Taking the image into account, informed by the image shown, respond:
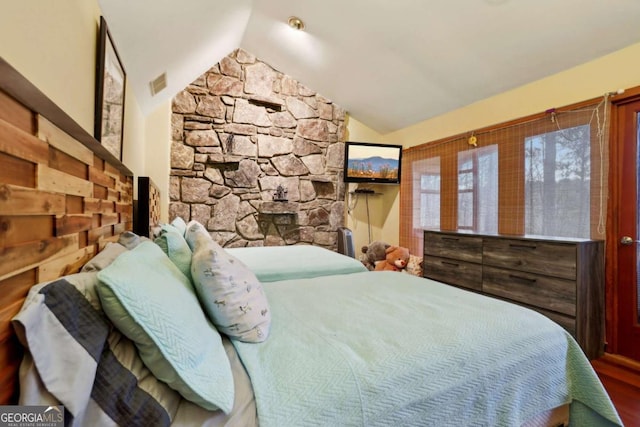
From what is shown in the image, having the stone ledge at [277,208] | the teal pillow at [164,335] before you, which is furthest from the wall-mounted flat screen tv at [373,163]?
the teal pillow at [164,335]

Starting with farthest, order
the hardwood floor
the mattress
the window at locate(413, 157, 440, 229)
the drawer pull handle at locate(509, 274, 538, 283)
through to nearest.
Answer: the window at locate(413, 157, 440, 229) < the drawer pull handle at locate(509, 274, 538, 283) < the mattress < the hardwood floor

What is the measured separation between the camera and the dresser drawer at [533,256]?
209cm

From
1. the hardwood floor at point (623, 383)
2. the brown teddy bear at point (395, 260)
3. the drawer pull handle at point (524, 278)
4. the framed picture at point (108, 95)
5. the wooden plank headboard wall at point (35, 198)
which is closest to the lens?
the wooden plank headboard wall at point (35, 198)

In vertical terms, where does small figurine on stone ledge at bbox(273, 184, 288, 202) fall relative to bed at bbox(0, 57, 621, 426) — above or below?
above

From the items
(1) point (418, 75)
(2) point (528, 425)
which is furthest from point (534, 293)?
(1) point (418, 75)

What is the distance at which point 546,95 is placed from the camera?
2637 mm

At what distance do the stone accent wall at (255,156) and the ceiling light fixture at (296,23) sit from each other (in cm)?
101

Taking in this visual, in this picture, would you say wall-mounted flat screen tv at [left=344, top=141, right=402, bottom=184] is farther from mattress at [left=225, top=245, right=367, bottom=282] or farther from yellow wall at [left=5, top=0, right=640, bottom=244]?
mattress at [left=225, top=245, right=367, bottom=282]

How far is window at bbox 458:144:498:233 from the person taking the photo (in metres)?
3.06

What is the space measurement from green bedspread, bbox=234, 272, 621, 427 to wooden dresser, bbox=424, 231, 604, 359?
1112 mm

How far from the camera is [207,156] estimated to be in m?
3.72

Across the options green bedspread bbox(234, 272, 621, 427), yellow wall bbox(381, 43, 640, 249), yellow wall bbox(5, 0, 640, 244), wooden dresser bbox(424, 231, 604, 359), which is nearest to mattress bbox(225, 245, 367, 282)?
green bedspread bbox(234, 272, 621, 427)

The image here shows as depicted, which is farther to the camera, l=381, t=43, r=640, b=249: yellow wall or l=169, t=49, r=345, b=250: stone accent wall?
l=169, t=49, r=345, b=250: stone accent wall

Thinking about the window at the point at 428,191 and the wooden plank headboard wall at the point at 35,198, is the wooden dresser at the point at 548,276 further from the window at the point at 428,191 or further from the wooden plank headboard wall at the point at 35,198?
the wooden plank headboard wall at the point at 35,198
